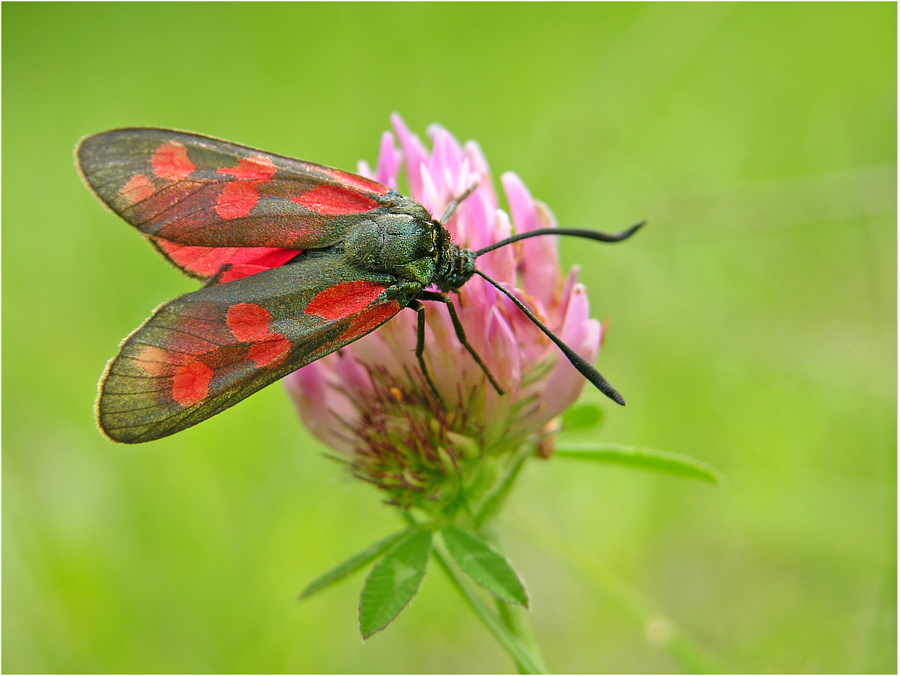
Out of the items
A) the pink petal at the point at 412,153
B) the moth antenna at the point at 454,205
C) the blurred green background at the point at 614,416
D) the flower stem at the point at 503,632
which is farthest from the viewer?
the blurred green background at the point at 614,416

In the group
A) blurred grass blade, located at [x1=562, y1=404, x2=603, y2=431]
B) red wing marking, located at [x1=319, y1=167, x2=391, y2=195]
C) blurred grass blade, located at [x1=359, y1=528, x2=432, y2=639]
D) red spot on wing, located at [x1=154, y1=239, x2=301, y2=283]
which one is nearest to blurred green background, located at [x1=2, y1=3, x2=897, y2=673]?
blurred grass blade, located at [x1=562, y1=404, x2=603, y2=431]

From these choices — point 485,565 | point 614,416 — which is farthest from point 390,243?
point 614,416

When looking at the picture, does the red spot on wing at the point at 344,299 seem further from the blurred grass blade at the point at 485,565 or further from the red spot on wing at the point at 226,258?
the blurred grass blade at the point at 485,565

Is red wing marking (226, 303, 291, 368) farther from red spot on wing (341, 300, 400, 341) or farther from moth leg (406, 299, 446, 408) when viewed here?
moth leg (406, 299, 446, 408)

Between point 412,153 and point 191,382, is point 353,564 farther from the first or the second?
point 412,153

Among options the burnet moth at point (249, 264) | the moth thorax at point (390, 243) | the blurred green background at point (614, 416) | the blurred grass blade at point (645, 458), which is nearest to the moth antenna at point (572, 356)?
the burnet moth at point (249, 264)

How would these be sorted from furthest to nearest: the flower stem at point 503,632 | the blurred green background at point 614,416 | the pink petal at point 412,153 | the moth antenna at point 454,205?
1. the blurred green background at point 614,416
2. the pink petal at point 412,153
3. the moth antenna at point 454,205
4. the flower stem at point 503,632
